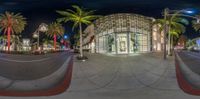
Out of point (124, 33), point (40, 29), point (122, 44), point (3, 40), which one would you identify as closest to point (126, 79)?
point (122, 44)

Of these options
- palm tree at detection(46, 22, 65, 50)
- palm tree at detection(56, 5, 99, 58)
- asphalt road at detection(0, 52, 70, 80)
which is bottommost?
asphalt road at detection(0, 52, 70, 80)

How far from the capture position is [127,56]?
2.46m

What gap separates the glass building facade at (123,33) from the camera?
87.6 inches

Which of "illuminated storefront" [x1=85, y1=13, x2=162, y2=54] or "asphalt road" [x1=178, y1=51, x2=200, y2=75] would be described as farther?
"asphalt road" [x1=178, y1=51, x2=200, y2=75]

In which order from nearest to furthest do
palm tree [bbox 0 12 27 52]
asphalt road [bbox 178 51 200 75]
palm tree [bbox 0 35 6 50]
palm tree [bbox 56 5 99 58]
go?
palm tree [bbox 56 5 99 58], palm tree [bbox 0 12 27 52], palm tree [bbox 0 35 6 50], asphalt road [bbox 178 51 200 75]

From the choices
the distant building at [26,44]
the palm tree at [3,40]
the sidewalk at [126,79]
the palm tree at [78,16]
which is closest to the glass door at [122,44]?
the sidewalk at [126,79]

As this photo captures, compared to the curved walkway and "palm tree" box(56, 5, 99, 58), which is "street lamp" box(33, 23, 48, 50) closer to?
"palm tree" box(56, 5, 99, 58)

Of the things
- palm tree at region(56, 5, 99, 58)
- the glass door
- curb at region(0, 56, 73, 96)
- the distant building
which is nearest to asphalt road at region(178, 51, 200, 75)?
the glass door

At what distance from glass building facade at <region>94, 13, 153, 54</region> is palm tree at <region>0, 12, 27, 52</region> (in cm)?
60

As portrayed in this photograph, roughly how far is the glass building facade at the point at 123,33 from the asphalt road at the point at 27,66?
0.47 meters

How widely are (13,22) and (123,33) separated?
35.3 inches

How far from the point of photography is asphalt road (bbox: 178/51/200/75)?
2.69 meters

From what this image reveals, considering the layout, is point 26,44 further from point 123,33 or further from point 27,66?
point 123,33

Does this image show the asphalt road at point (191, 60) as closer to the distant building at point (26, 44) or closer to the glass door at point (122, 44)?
the glass door at point (122, 44)
